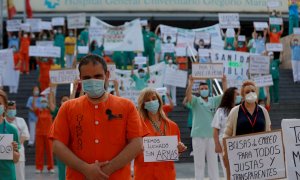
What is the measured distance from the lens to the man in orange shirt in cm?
541

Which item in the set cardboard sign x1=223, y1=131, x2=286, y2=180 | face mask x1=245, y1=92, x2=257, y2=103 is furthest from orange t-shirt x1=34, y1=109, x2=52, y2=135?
cardboard sign x1=223, y1=131, x2=286, y2=180

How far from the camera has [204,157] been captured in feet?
39.2

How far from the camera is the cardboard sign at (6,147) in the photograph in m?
7.58

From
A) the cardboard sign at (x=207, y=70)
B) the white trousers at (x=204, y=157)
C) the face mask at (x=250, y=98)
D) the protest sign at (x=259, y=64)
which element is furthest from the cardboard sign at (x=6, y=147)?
the protest sign at (x=259, y=64)

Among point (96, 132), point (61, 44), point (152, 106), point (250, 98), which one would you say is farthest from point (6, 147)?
point (61, 44)

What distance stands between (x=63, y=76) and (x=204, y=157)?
4540mm

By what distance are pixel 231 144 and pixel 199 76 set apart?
24.8 ft

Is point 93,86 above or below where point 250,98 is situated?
above

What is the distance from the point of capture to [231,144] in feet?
25.0

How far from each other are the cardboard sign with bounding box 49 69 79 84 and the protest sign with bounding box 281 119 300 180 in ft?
27.7

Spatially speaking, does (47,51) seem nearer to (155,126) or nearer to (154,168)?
(155,126)

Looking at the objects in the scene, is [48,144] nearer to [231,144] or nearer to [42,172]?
[42,172]

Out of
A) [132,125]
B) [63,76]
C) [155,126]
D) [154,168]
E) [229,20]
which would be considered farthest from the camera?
[229,20]

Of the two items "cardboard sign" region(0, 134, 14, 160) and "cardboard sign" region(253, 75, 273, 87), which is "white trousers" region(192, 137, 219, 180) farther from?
"cardboard sign" region(253, 75, 273, 87)
